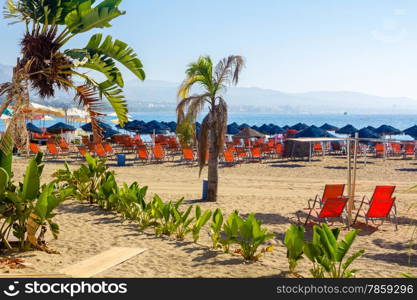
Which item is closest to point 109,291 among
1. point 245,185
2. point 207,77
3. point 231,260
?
point 231,260

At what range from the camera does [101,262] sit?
5758 millimetres

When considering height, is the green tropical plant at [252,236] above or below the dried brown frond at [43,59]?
below

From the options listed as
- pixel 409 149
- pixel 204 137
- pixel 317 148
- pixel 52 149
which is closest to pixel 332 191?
pixel 204 137

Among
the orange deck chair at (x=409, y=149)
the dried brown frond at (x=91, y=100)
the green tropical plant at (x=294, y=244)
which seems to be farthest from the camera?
the orange deck chair at (x=409, y=149)

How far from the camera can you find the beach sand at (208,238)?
5684mm

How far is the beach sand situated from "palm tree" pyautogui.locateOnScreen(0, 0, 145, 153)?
1.61 m

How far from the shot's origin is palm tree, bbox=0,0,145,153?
7043 mm

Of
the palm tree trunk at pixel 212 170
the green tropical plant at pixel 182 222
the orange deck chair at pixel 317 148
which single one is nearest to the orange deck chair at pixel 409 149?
the orange deck chair at pixel 317 148

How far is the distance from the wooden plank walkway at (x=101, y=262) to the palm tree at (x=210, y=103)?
14.8ft

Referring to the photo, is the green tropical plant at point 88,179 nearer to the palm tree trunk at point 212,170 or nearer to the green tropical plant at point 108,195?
the green tropical plant at point 108,195

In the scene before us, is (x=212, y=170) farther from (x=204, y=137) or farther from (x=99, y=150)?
(x=99, y=150)

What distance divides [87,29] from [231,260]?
3.94m

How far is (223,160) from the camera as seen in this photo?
747 inches

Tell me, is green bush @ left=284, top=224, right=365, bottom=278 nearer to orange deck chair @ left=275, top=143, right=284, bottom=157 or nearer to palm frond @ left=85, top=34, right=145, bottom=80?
palm frond @ left=85, top=34, right=145, bottom=80
